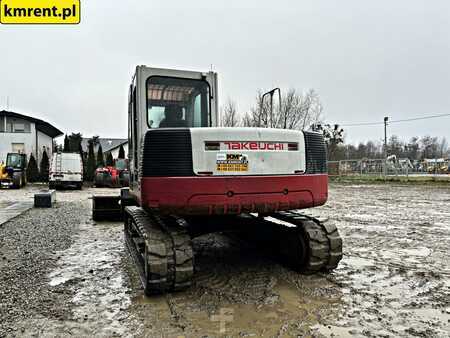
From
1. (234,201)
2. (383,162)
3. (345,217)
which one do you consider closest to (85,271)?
(234,201)

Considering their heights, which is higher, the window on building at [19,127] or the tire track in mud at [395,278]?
the window on building at [19,127]

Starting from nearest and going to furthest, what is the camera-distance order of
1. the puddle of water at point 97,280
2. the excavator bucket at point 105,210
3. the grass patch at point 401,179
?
1. the puddle of water at point 97,280
2. the excavator bucket at point 105,210
3. the grass patch at point 401,179

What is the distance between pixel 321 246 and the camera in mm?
4395

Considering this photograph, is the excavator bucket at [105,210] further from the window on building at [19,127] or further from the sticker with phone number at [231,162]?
the window on building at [19,127]

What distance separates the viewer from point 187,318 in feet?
11.0

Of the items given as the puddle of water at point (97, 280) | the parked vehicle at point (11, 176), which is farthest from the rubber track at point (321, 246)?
the parked vehicle at point (11, 176)

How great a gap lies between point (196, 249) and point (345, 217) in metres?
4.82

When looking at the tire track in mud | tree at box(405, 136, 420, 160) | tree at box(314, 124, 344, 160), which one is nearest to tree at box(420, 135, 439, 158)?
tree at box(405, 136, 420, 160)

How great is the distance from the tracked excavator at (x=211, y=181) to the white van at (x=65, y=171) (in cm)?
2025

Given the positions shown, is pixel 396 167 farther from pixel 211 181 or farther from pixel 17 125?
pixel 17 125

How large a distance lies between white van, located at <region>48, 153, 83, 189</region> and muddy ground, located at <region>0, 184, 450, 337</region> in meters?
17.6

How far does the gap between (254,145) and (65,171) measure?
2173 centimetres

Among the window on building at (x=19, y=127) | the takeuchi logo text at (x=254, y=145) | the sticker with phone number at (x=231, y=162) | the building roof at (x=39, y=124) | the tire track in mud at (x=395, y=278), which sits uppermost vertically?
the building roof at (x=39, y=124)

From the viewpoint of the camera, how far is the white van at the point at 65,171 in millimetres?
23047
